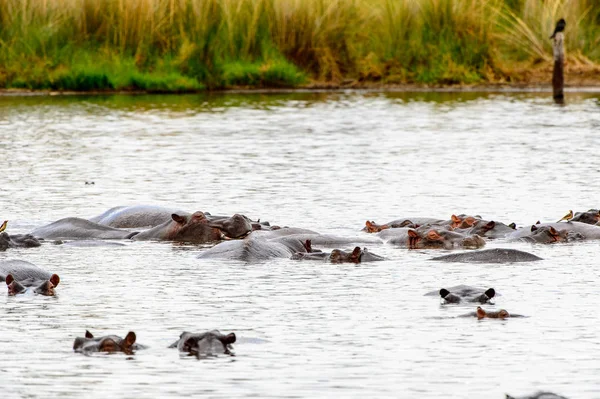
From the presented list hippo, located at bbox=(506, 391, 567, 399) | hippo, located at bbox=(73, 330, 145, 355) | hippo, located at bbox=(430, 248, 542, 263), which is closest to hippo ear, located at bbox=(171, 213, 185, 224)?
hippo, located at bbox=(430, 248, 542, 263)

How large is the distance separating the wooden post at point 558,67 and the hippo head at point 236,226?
44.9ft

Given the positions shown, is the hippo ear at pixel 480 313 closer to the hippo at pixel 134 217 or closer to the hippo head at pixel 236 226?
the hippo head at pixel 236 226

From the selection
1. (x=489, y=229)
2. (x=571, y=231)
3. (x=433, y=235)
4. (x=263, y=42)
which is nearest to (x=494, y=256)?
(x=433, y=235)

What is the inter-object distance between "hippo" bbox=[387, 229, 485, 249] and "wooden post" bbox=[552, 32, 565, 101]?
13.6m

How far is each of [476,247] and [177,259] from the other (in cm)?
221

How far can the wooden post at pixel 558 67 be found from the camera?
80.1 feet

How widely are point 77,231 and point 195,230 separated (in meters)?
0.92

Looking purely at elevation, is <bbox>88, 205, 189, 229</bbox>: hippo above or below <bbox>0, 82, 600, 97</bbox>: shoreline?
above

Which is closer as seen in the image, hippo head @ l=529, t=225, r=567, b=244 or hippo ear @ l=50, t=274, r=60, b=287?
hippo ear @ l=50, t=274, r=60, b=287

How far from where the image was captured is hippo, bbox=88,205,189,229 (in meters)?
12.5

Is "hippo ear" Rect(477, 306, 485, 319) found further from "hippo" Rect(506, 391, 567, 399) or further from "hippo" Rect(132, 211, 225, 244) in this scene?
"hippo" Rect(132, 211, 225, 244)

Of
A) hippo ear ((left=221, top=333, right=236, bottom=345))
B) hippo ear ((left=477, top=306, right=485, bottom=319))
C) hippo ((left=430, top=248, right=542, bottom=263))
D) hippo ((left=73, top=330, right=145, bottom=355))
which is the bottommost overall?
hippo ((left=430, top=248, right=542, bottom=263))

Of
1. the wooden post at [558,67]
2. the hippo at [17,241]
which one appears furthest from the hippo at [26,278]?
the wooden post at [558,67]

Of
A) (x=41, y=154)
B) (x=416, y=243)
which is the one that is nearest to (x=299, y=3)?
(x=41, y=154)
